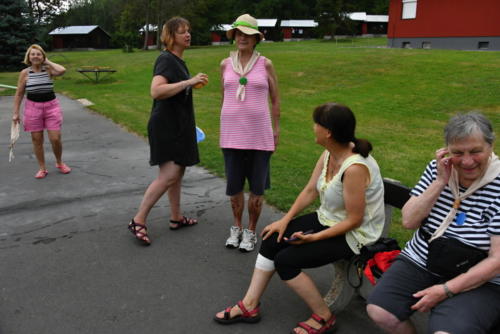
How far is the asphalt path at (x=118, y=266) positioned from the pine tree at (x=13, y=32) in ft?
78.4

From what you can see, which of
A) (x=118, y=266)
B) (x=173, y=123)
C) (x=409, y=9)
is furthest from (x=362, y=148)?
(x=409, y=9)

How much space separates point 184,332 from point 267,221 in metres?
1.91

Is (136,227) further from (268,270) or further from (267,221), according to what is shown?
(268,270)

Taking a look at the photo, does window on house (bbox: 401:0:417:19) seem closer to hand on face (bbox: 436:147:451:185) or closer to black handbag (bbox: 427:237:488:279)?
hand on face (bbox: 436:147:451:185)

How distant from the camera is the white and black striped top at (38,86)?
5961 mm

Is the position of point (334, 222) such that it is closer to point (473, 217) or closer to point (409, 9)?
point (473, 217)

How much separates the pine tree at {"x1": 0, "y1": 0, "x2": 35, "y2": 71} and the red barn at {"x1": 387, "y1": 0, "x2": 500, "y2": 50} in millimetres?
24100

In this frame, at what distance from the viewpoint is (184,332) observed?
2.84m

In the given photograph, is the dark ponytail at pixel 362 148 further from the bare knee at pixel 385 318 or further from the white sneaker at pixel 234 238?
the white sneaker at pixel 234 238

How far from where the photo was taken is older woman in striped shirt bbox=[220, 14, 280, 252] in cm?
368

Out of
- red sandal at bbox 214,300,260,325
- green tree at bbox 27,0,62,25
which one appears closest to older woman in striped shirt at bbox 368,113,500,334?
red sandal at bbox 214,300,260,325

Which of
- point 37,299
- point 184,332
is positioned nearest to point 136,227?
point 37,299

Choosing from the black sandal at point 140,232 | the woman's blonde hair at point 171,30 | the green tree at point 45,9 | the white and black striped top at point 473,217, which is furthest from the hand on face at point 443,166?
the green tree at point 45,9

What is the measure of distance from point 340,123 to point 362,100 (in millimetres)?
10419
